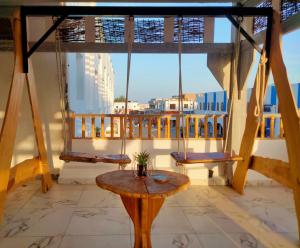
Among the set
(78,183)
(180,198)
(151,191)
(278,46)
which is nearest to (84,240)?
(151,191)

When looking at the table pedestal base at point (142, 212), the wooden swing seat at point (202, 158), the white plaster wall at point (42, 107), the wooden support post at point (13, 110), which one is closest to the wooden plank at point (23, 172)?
the wooden support post at point (13, 110)

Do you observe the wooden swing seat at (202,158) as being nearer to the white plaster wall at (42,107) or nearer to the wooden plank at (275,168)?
the wooden plank at (275,168)

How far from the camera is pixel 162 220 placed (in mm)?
2748

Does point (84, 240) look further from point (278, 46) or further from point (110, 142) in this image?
point (278, 46)

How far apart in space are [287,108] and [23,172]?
2.85 meters

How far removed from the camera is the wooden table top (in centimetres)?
179

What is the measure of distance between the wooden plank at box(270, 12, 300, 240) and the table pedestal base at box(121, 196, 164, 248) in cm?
126

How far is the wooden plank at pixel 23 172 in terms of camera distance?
273cm

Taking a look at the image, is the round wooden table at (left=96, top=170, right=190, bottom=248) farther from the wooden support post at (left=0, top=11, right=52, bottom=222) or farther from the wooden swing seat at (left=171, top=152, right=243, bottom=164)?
the wooden support post at (left=0, top=11, right=52, bottom=222)

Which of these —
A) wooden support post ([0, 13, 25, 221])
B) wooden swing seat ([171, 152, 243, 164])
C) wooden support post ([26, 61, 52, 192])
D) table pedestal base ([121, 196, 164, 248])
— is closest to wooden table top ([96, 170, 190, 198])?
table pedestal base ([121, 196, 164, 248])

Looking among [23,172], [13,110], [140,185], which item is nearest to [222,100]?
[23,172]

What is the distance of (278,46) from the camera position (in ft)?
8.88

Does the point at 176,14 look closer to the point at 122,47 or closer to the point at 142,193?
the point at 122,47

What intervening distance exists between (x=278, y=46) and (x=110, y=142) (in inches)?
104
